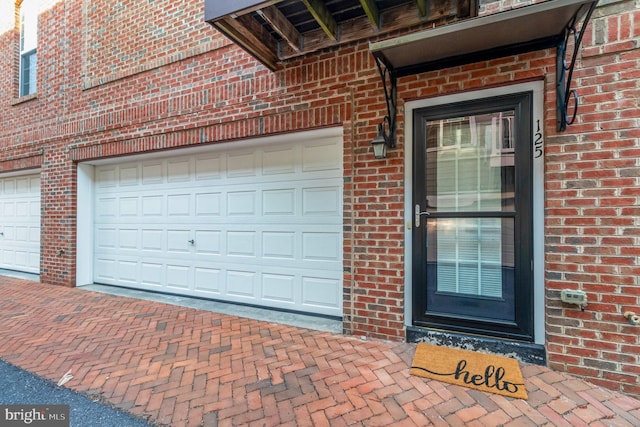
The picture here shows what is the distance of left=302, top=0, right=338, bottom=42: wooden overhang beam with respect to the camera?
8.43ft

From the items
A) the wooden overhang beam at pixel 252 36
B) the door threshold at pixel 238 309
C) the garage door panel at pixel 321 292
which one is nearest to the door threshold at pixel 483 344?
the door threshold at pixel 238 309

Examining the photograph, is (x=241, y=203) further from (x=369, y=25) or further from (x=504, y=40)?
(x=504, y=40)

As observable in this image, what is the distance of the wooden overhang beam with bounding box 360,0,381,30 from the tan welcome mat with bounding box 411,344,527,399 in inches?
116

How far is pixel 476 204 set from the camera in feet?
8.89

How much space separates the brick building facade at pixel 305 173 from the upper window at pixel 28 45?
132 mm

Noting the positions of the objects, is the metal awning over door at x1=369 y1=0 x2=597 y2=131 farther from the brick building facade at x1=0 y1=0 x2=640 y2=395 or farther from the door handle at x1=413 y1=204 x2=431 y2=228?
the door handle at x1=413 y1=204 x2=431 y2=228

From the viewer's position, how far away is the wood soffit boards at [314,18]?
8.29ft

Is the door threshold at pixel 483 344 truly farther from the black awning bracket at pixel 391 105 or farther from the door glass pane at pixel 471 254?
the black awning bracket at pixel 391 105

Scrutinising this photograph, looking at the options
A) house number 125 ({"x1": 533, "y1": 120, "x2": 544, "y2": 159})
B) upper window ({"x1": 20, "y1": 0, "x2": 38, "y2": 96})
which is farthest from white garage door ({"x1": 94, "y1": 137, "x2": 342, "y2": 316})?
upper window ({"x1": 20, "y1": 0, "x2": 38, "y2": 96})

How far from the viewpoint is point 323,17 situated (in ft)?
9.04

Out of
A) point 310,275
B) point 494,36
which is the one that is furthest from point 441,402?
point 494,36

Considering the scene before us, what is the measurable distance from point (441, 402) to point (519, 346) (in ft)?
3.09

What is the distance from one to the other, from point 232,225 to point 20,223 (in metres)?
5.47

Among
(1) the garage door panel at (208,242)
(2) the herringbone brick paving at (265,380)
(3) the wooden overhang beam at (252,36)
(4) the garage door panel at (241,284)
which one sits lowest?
(2) the herringbone brick paving at (265,380)
